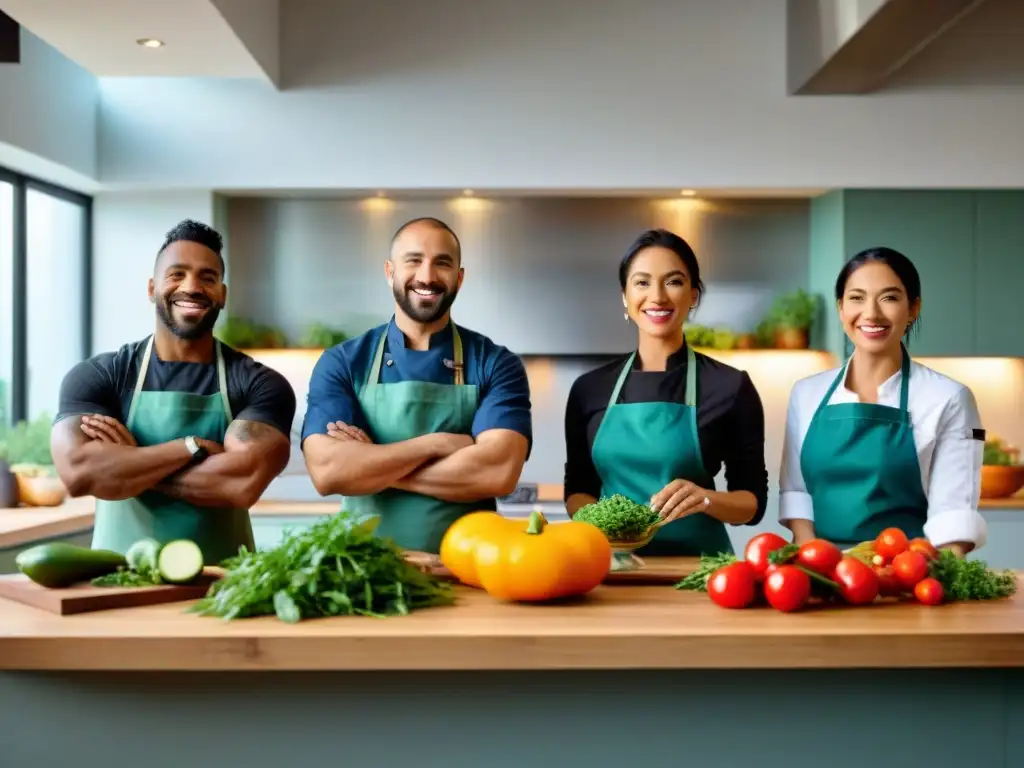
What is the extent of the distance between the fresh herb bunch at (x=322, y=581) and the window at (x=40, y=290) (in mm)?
2989

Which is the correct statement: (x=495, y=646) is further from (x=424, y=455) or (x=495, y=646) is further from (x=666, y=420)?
(x=666, y=420)

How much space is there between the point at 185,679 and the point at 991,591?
57.3 inches

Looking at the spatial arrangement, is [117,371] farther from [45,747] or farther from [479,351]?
[45,747]

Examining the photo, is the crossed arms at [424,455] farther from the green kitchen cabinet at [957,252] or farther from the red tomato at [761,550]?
the green kitchen cabinet at [957,252]

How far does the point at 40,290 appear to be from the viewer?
200 inches

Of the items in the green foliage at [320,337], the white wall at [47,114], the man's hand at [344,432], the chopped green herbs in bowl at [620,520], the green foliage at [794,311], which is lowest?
the chopped green herbs in bowl at [620,520]

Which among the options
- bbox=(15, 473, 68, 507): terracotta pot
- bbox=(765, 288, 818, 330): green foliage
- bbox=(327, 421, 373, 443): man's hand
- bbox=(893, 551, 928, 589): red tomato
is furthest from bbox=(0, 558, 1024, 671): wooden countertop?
bbox=(765, 288, 818, 330): green foliage

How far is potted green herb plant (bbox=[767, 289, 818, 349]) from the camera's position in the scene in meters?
5.63

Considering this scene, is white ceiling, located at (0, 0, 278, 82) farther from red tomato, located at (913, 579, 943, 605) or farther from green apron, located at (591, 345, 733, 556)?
red tomato, located at (913, 579, 943, 605)

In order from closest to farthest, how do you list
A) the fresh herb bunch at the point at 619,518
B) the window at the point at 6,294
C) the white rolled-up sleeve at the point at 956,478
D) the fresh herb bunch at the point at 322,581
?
the fresh herb bunch at the point at 322,581 < the fresh herb bunch at the point at 619,518 < the white rolled-up sleeve at the point at 956,478 < the window at the point at 6,294

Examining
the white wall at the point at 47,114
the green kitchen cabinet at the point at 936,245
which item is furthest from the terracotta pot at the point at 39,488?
the green kitchen cabinet at the point at 936,245

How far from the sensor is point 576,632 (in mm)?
1833

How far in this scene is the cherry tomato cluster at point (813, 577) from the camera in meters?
1.99

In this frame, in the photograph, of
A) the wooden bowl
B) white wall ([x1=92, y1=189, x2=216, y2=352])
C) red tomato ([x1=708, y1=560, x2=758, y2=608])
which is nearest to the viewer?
red tomato ([x1=708, y1=560, x2=758, y2=608])
